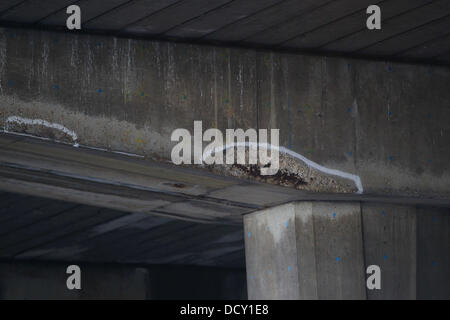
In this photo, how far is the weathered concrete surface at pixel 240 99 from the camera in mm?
5492

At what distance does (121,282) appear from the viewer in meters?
15.1

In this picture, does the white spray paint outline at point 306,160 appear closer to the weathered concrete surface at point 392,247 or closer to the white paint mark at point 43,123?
the weathered concrete surface at point 392,247

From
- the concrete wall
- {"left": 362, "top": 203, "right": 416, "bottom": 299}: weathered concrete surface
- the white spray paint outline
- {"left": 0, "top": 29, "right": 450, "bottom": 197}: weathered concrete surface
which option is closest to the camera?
{"left": 0, "top": 29, "right": 450, "bottom": 197}: weathered concrete surface

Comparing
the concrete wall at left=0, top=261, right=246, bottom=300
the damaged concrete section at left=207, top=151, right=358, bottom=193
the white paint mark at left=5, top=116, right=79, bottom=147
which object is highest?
the white paint mark at left=5, top=116, right=79, bottom=147

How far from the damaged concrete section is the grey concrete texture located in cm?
35

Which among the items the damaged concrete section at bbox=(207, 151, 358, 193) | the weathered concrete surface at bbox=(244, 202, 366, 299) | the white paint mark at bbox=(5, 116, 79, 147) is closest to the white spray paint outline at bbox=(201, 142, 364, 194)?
the damaged concrete section at bbox=(207, 151, 358, 193)

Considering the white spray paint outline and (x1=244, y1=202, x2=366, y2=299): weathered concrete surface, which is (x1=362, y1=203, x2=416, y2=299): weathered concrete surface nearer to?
(x1=244, y1=202, x2=366, y2=299): weathered concrete surface

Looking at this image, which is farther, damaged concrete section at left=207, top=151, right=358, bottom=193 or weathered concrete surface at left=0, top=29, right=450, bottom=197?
damaged concrete section at left=207, top=151, right=358, bottom=193

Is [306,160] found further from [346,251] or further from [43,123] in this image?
[43,123]

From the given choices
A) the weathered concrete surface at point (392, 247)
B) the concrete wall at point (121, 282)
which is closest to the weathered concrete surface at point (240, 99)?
the weathered concrete surface at point (392, 247)

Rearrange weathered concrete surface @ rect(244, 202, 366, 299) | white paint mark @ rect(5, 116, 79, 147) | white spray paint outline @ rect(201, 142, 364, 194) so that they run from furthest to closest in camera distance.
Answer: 1. weathered concrete surface @ rect(244, 202, 366, 299)
2. white spray paint outline @ rect(201, 142, 364, 194)
3. white paint mark @ rect(5, 116, 79, 147)

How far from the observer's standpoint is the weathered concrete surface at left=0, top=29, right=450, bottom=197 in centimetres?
549
